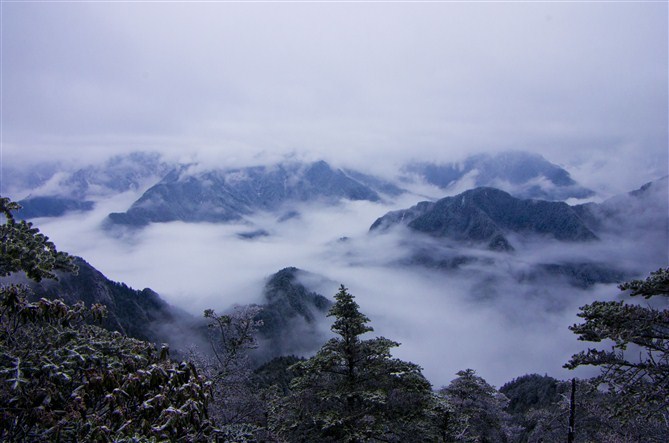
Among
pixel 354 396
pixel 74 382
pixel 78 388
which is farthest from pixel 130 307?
pixel 78 388

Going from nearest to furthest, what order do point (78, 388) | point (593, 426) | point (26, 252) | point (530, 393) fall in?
1. point (78, 388)
2. point (26, 252)
3. point (593, 426)
4. point (530, 393)

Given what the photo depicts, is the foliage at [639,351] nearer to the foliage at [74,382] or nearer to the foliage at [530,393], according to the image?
the foliage at [74,382]

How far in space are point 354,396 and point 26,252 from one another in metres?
12.7

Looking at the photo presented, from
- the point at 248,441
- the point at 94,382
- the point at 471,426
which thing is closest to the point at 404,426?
the point at 248,441

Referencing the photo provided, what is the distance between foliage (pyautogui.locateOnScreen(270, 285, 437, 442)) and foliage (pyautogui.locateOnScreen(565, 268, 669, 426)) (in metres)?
6.75

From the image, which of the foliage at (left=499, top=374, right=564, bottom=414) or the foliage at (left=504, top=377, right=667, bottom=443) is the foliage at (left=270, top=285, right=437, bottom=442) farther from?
the foliage at (left=499, top=374, right=564, bottom=414)

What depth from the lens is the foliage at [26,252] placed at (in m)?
9.26

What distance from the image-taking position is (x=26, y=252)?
9.35 m

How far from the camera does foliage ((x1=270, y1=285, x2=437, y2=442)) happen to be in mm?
15461

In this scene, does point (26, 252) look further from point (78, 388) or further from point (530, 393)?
point (530, 393)

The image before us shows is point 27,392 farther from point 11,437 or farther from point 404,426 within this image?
point 404,426

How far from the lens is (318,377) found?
690 inches

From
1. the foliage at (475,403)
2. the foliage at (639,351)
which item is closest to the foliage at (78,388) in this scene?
the foliage at (639,351)

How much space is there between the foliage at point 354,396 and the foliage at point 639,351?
6748 millimetres
